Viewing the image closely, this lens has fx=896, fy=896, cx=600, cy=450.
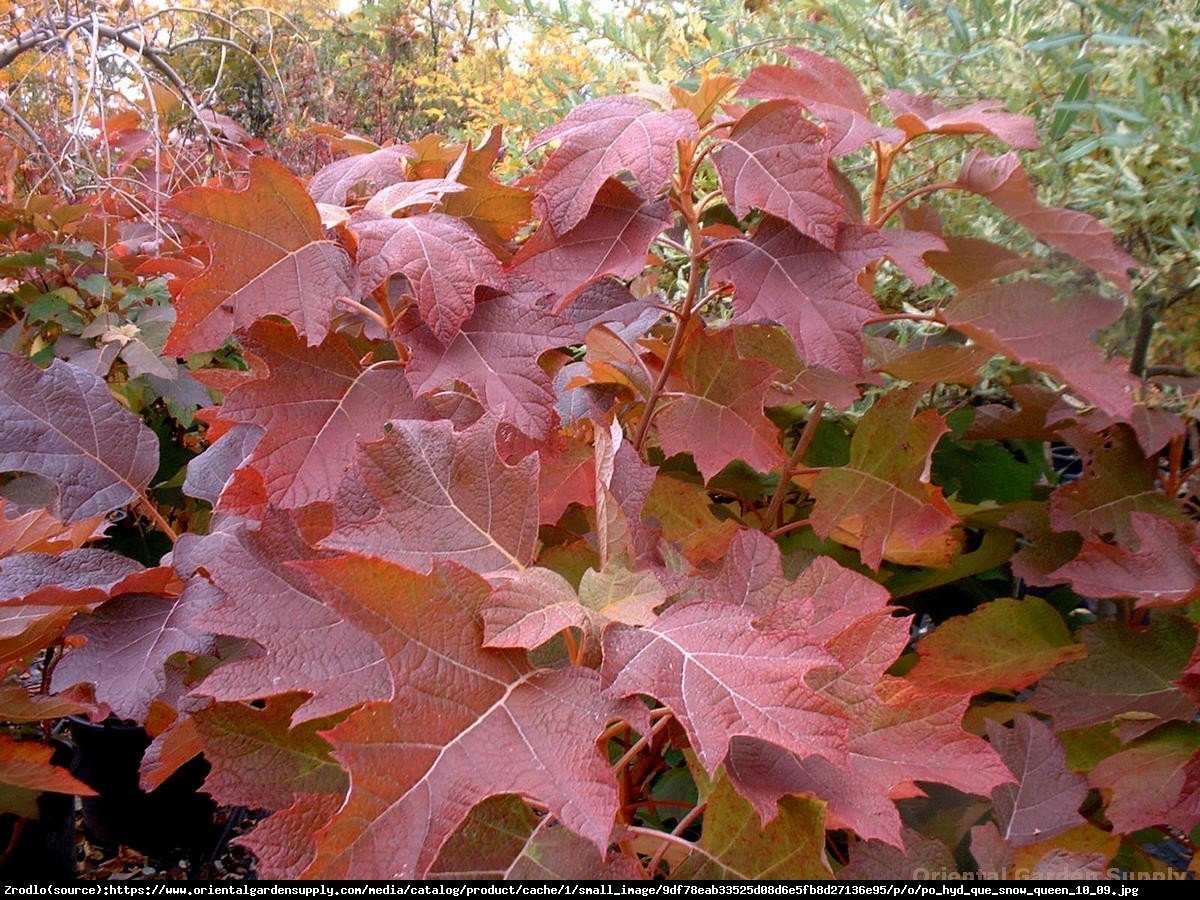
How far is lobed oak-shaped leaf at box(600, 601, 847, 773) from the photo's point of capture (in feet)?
1.54

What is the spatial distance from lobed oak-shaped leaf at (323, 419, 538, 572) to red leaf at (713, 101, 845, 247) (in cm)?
29

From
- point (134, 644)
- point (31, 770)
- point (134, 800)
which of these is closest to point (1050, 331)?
point (134, 644)

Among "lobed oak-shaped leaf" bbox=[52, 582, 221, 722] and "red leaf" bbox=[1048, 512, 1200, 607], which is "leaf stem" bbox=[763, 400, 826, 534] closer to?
"red leaf" bbox=[1048, 512, 1200, 607]

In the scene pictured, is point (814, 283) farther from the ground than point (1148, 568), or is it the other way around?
point (814, 283)

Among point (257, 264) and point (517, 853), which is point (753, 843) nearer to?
point (517, 853)

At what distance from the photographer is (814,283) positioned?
741 millimetres

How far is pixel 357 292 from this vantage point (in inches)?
29.9

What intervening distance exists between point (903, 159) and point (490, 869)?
3.04 ft

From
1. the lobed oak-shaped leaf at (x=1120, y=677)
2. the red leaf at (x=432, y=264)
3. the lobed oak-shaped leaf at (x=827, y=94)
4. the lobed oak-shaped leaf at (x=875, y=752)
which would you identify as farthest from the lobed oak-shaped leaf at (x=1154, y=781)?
the red leaf at (x=432, y=264)

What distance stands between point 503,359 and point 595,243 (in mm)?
131

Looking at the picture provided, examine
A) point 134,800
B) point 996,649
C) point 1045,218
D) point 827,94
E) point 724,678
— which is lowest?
point 134,800

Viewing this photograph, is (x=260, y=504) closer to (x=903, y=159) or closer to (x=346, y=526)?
(x=346, y=526)

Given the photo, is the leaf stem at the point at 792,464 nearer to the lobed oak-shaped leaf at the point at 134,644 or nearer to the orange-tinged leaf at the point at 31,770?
the lobed oak-shaped leaf at the point at 134,644

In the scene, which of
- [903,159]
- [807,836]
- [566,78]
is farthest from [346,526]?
[566,78]
